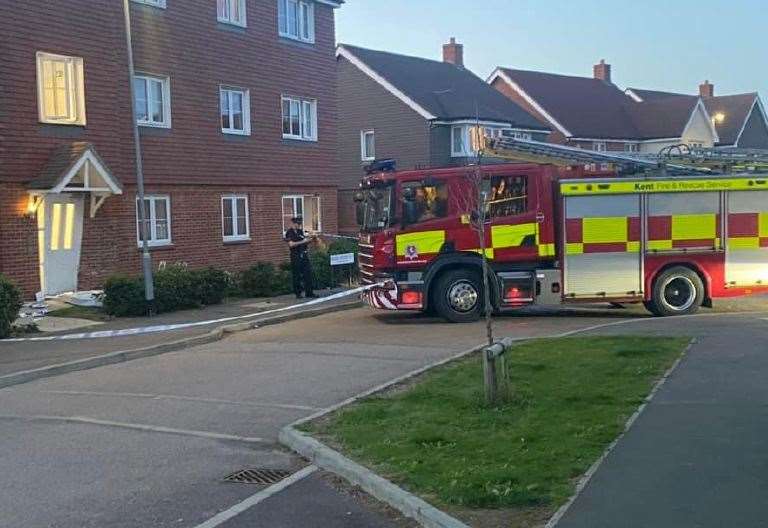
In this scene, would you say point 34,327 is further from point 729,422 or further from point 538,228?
point 729,422

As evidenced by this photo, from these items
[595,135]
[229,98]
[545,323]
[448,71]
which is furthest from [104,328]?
[595,135]

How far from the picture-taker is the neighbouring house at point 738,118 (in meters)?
56.0

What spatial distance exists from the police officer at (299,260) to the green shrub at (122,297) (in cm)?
371

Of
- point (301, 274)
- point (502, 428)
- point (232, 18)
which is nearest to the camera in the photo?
point (502, 428)

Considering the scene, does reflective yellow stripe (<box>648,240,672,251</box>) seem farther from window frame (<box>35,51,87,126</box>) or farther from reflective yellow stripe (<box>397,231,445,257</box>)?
window frame (<box>35,51,87,126</box>)

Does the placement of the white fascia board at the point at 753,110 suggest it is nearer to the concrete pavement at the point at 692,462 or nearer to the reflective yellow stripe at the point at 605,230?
the reflective yellow stripe at the point at 605,230

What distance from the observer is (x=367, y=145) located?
37219 millimetres

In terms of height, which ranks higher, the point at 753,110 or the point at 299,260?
the point at 753,110

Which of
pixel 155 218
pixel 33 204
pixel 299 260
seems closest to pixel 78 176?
pixel 33 204

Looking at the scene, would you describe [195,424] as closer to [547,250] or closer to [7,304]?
[7,304]

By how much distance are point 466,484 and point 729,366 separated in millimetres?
5252

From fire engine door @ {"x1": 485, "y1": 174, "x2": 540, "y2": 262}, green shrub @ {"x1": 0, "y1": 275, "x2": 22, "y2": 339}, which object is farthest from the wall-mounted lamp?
fire engine door @ {"x1": 485, "y1": 174, "x2": 540, "y2": 262}

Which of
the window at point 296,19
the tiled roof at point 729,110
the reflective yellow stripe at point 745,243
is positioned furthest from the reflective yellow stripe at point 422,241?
the tiled roof at point 729,110

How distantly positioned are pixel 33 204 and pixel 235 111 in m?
7.29
